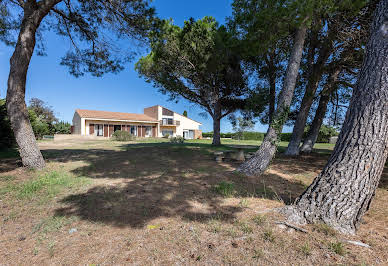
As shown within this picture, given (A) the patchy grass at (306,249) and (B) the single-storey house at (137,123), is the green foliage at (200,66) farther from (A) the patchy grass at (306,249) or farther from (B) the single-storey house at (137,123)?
(B) the single-storey house at (137,123)

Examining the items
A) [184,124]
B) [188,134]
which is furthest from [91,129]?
[188,134]

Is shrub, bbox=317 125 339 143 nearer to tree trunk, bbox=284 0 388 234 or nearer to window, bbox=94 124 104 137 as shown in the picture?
tree trunk, bbox=284 0 388 234

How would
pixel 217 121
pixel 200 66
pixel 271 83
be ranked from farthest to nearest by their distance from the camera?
1. pixel 217 121
2. pixel 200 66
3. pixel 271 83

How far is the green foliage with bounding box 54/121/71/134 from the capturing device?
28.8m

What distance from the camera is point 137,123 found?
100 ft

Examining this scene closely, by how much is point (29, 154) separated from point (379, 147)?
8116 millimetres

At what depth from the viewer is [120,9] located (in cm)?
664

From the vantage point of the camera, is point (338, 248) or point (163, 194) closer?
point (338, 248)

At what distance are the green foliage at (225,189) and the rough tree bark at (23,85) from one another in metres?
5.58

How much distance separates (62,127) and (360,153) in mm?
35604

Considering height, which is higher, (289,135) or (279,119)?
(279,119)

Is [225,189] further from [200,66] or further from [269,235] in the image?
[200,66]

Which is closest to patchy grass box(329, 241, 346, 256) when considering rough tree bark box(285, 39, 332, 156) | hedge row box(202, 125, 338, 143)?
rough tree bark box(285, 39, 332, 156)

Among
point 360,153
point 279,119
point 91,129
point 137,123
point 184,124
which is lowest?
point 360,153
